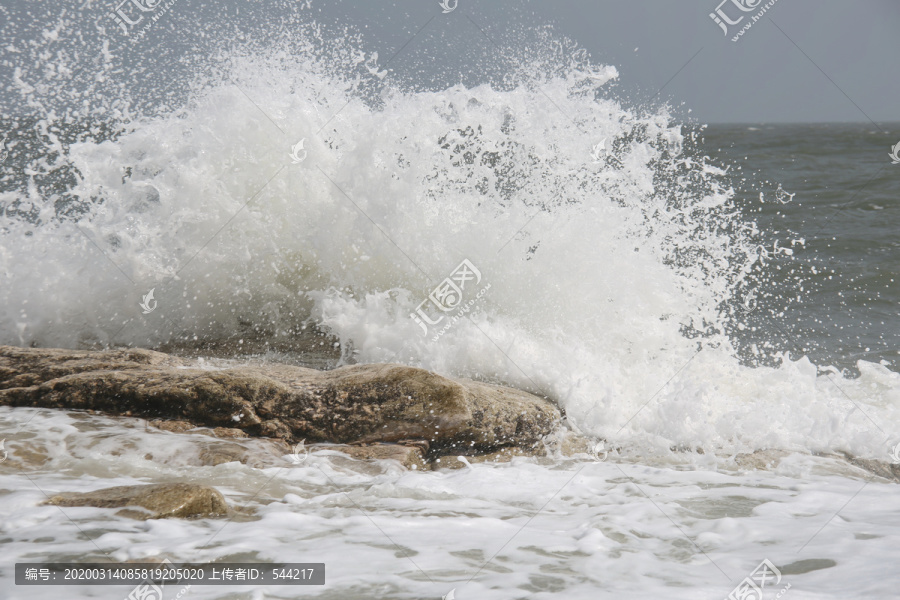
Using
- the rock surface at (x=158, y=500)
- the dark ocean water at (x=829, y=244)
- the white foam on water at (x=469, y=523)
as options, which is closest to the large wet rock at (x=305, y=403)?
the white foam on water at (x=469, y=523)

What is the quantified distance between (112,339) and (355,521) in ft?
11.9

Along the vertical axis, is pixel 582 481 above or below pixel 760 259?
below

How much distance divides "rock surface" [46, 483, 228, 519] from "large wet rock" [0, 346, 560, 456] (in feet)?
3.20

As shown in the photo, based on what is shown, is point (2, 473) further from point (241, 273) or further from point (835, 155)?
point (835, 155)

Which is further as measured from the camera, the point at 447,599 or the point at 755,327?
the point at 755,327

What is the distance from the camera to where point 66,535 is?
81.8 inches

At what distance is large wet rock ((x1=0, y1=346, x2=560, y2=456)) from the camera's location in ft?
11.0

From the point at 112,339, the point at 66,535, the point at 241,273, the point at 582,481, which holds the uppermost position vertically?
the point at 241,273

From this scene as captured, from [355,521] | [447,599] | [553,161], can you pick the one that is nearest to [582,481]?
[355,521]

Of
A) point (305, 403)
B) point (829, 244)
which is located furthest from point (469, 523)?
point (829, 244)

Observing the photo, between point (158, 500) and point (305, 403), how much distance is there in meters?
1.20
